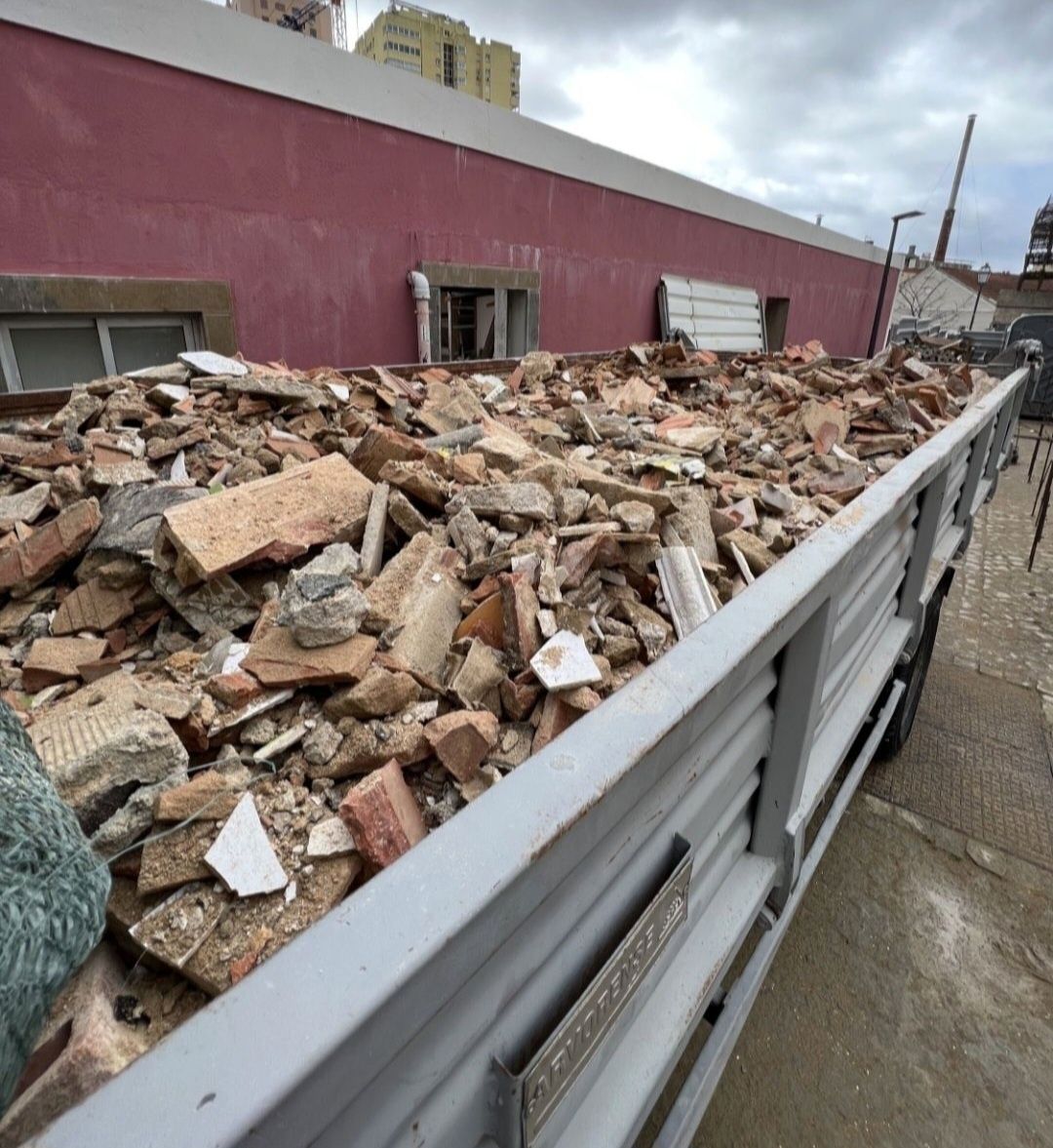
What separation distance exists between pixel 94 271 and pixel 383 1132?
576cm

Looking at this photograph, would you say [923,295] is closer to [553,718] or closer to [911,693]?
[911,693]

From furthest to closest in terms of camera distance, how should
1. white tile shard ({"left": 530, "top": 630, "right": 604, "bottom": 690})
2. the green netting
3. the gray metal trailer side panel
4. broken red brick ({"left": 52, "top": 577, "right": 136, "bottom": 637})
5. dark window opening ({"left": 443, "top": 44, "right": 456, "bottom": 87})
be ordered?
dark window opening ({"left": 443, "top": 44, "right": 456, "bottom": 87}) < broken red brick ({"left": 52, "top": 577, "right": 136, "bottom": 637}) < white tile shard ({"left": 530, "top": 630, "right": 604, "bottom": 690}) < the green netting < the gray metal trailer side panel

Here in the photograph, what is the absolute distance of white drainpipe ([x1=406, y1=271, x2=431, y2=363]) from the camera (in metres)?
6.58

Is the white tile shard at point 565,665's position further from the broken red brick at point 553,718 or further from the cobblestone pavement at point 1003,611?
the cobblestone pavement at point 1003,611

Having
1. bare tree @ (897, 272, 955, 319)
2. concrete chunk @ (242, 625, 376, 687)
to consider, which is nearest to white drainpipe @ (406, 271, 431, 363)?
concrete chunk @ (242, 625, 376, 687)

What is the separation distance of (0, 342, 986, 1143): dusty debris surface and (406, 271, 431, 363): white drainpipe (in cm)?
409

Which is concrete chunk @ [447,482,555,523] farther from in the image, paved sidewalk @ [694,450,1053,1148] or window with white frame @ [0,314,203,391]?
window with white frame @ [0,314,203,391]

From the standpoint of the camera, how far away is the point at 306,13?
9.57 meters

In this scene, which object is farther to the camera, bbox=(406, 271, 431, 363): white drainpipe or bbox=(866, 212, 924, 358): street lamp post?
bbox=(866, 212, 924, 358): street lamp post

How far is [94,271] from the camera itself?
15.2 feet

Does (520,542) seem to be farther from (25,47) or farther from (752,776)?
(25,47)

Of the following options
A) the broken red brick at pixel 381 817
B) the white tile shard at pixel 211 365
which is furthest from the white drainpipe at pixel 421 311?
the broken red brick at pixel 381 817

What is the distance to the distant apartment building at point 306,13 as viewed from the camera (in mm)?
9333

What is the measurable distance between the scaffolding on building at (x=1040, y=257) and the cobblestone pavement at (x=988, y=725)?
1262 inches
